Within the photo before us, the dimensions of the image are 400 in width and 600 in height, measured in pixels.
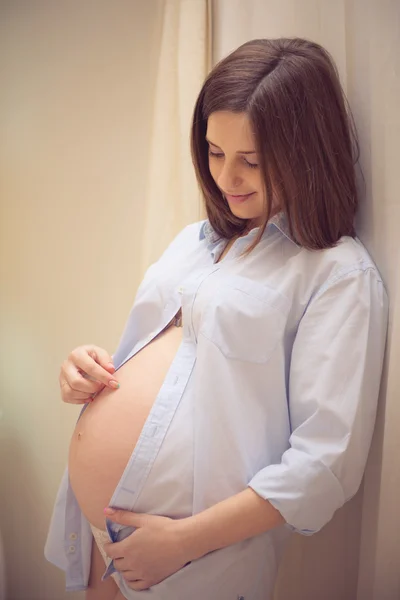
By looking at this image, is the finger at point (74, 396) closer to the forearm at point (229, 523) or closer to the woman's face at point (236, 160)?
the forearm at point (229, 523)

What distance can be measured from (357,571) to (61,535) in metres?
0.58

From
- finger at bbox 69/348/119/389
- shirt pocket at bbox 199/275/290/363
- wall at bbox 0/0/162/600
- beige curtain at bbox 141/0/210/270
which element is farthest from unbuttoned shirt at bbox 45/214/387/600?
wall at bbox 0/0/162/600

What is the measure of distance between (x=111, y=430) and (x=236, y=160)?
512mm

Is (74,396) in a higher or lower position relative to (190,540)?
higher

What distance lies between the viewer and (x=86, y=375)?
107 cm

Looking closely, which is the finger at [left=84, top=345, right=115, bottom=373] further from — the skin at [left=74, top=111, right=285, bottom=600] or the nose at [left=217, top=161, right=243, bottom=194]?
the nose at [left=217, top=161, right=243, bottom=194]

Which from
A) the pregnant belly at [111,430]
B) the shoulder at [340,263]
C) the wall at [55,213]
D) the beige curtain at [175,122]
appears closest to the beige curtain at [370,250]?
the shoulder at [340,263]

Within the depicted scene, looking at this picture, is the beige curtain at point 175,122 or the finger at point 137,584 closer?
the finger at point 137,584

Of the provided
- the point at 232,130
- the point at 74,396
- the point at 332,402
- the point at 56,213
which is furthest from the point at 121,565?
the point at 56,213

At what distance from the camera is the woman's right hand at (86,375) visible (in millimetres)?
1018

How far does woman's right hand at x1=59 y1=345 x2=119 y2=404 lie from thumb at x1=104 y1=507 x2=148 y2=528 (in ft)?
0.72

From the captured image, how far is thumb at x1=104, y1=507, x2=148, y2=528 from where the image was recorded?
885 millimetres

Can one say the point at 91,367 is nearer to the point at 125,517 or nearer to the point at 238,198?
the point at 125,517

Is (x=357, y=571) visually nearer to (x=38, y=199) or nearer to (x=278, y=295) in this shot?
(x=278, y=295)
